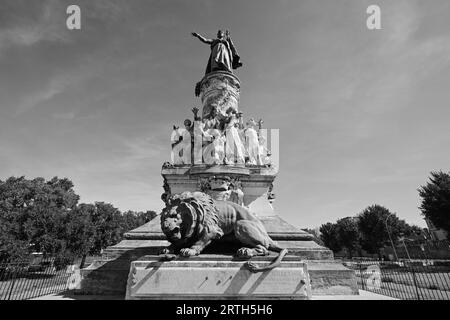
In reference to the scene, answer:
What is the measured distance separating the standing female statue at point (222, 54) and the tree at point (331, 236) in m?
56.1

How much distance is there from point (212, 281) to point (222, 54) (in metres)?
13.9

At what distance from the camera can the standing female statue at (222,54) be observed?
15.0 metres

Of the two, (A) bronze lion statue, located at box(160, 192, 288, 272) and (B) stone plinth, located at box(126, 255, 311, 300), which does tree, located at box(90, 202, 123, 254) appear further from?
(A) bronze lion statue, located at box(160, 192, 288, 272)

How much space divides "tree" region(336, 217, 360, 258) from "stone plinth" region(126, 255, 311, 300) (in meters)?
56.8

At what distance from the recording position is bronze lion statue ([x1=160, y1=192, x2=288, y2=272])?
16.6 ft

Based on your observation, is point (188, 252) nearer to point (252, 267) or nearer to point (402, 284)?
point (252, 267)

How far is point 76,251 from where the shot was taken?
26.3 m

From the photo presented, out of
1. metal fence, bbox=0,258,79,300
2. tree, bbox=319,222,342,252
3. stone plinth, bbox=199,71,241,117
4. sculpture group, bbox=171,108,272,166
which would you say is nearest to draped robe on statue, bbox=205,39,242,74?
stone plinth, bbox=199,71,241,117

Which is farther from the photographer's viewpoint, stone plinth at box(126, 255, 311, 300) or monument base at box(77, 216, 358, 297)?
monument base at box(77, 216, 358, 297)

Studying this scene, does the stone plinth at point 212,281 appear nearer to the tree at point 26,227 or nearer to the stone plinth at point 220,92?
the stone plinth at point 220,92

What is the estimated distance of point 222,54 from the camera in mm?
15414

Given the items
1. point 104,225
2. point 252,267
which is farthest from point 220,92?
point 104,225
